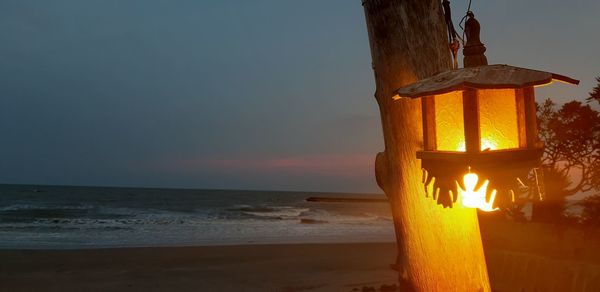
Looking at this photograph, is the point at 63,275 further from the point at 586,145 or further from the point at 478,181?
the point at 478,181

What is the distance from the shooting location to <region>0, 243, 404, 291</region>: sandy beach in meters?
9.37

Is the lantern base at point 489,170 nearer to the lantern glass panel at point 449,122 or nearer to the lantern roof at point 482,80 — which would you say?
the lantern glass panel at point 449,122

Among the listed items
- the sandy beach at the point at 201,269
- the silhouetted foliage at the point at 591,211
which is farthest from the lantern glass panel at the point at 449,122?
the sandy beach at the point at 201,269

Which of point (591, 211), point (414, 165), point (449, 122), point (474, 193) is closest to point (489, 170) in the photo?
point (474, 193)

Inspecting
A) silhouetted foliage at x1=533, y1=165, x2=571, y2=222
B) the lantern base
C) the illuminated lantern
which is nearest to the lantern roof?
the illuminated lantern

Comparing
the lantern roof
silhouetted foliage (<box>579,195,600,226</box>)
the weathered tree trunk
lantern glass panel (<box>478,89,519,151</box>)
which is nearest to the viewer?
the lantern roof

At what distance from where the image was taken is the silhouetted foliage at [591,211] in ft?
20.7

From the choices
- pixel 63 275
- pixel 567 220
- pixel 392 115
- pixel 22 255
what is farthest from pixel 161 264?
pixel 392 115

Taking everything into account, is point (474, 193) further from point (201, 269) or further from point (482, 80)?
point (201, 269)

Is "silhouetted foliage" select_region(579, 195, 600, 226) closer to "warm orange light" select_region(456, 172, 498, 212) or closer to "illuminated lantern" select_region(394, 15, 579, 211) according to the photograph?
"illuminated lantern" select_region(394, 15, 579, 211)

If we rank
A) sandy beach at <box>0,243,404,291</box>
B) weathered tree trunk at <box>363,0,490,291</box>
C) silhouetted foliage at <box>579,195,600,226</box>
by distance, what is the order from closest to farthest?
weathered tree trunk at <box>363,0,490,291</box> < silhouetted foliage at <box>579,195,600,226</box> < sandy beach at <box>0,243,404,291</box>

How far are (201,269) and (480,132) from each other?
10530mm

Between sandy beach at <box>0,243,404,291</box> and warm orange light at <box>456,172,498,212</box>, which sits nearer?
warm orange light at <box>456,172,498,212</box>

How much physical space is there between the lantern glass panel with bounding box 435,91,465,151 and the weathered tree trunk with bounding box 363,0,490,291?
0.15 meters
